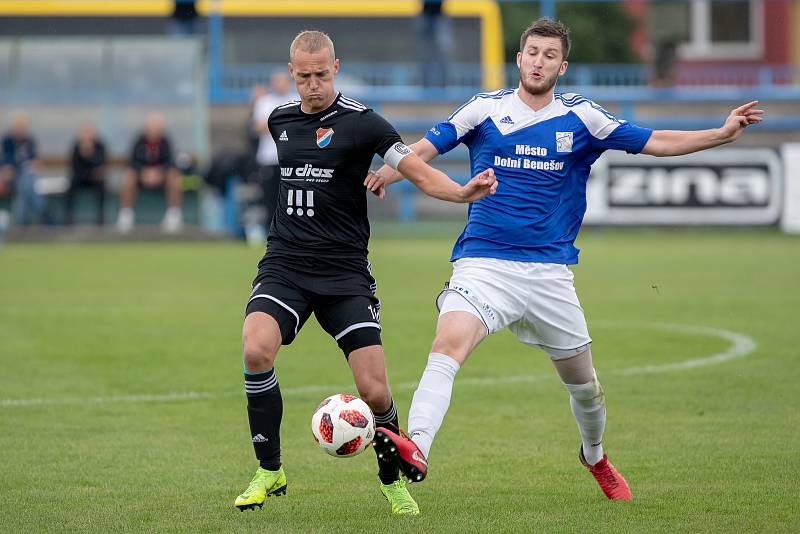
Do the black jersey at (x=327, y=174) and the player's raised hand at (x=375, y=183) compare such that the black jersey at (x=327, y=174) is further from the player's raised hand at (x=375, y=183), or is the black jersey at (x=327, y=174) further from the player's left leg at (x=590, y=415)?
the player's left leg at (x=590, y=415)

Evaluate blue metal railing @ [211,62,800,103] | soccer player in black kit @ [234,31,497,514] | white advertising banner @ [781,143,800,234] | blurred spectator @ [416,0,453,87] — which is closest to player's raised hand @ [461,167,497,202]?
soccer player in black kit @ [234,31,497,514]

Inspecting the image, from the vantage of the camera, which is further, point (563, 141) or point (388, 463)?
point (563, 141)

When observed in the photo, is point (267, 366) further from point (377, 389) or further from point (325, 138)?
point (325, 138)

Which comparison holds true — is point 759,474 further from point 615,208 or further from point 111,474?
point 615,208

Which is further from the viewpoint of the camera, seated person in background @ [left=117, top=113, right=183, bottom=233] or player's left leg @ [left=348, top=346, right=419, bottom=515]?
seated person in background @ [left=117, top=113, right=183, bottom=233]

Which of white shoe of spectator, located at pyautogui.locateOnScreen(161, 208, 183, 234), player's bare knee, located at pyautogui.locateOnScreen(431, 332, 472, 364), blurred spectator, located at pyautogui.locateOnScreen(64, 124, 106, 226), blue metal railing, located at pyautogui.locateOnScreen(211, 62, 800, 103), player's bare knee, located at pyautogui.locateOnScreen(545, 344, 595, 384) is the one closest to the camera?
player's bare knee, located at pyautogui.locateOnScreen(431, 332, 472, 364)

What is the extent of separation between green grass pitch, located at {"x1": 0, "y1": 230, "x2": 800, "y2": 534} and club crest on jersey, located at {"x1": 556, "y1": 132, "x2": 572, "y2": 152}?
1545 millimetres

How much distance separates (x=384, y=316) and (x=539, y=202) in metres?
6.65

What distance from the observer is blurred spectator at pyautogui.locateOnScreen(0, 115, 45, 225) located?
22938 mm

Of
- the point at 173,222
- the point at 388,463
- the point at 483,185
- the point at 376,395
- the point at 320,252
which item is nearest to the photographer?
the point at 483,185

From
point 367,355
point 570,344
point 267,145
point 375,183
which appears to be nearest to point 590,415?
point 570,344

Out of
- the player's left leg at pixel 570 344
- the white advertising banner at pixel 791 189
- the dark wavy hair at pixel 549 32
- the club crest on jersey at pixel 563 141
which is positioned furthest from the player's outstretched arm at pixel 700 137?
the white advertising banner at pixel 791 189

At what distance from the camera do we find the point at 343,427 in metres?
5.54

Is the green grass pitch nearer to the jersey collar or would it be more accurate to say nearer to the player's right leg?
the player's right leg
